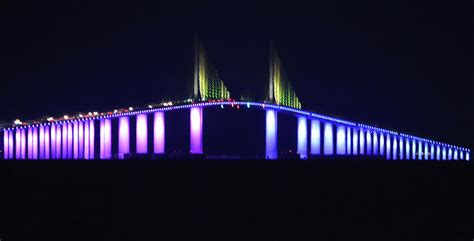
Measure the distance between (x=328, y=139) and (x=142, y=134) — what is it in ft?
55.6

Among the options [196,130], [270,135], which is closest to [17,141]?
[196,130]

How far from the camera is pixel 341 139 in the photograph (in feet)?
245

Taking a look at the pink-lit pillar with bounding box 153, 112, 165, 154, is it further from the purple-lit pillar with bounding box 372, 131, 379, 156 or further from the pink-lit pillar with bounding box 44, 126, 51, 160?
the purple-lit pillar with bounding box 372, 131, 379, 156

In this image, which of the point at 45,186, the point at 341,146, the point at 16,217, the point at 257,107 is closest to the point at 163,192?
the point at 45,186

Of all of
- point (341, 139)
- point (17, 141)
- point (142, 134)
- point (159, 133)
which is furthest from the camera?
point (341, 139)

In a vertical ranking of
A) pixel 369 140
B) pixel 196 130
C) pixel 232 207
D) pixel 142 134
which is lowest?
pixel 232 207

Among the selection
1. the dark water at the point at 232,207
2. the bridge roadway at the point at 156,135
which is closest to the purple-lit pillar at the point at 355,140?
the bridge roadway at the point at 156,135

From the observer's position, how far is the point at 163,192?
1027 inches

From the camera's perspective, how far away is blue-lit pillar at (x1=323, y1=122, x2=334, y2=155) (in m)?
71.2

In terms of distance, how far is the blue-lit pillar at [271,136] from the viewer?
63344mm

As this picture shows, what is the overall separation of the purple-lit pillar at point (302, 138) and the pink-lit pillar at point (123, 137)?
550 inches

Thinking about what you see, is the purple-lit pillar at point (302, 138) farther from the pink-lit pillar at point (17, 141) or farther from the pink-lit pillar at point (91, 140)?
the pink-lit pillar at point (17, 141)

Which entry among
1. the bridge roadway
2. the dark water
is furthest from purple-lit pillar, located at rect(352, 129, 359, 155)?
the dark water

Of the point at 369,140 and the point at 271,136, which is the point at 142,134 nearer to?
the point at 271,136
